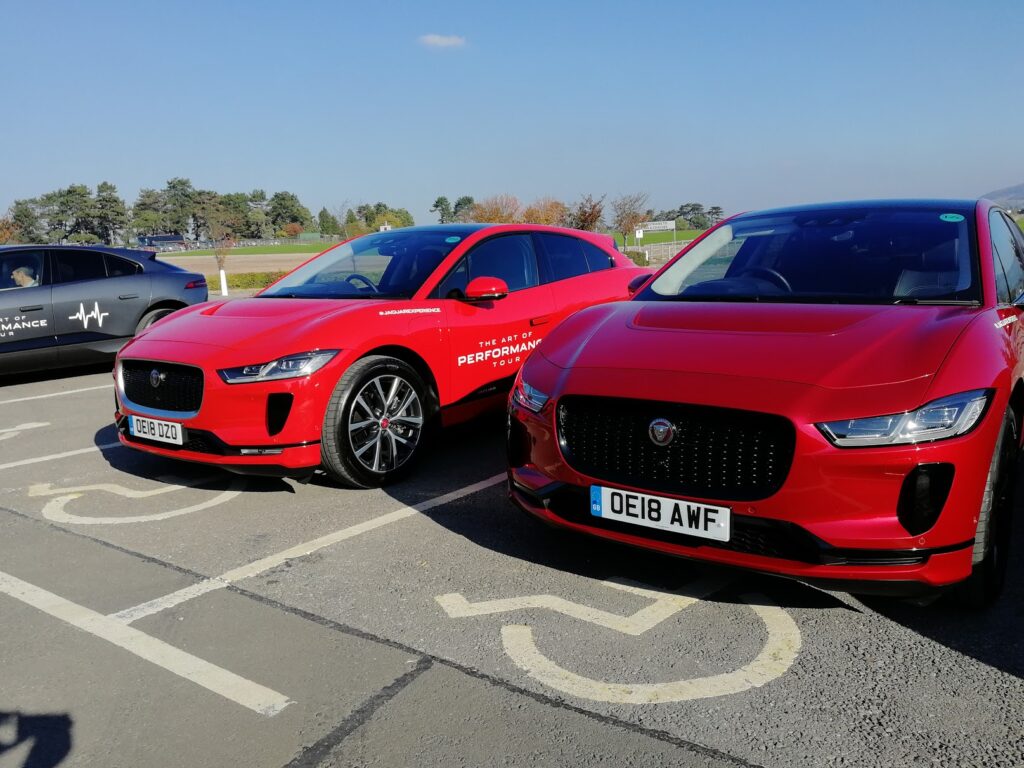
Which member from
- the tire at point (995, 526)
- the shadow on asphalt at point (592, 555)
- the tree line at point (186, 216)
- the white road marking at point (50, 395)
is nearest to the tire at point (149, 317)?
→ the white road marking at point (50, 395)

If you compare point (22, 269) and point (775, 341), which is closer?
point (775, 341)

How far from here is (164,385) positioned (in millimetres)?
4703

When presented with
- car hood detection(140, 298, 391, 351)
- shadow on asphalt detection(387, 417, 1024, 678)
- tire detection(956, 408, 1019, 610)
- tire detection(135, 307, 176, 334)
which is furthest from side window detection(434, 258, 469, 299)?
tire detection(135, 307, 176, 334)

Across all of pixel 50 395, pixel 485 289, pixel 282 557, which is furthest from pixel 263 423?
pixel 50 395

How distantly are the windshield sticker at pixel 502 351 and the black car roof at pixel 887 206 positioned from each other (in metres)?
1.75

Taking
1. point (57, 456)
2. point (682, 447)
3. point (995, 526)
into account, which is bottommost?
point (57, 456)

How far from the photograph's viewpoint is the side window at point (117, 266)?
9.37 m

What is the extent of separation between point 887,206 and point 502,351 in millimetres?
2505

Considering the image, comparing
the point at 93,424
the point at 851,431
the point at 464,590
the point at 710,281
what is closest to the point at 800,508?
the point at 851,431

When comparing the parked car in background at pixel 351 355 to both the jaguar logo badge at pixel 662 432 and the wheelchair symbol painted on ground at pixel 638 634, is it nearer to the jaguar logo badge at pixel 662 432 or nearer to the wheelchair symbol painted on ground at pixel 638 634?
the wheelchair symbol painted on ground at pixel 638 634

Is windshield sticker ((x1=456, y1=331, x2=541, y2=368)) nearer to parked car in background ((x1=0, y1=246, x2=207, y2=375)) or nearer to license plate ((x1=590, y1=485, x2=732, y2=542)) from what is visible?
license plate ((x1=590, y1=485, x2=732, y2=542))

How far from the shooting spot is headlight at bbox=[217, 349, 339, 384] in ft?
14.4

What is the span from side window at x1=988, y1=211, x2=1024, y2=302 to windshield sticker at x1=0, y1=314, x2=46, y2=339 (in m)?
8.72

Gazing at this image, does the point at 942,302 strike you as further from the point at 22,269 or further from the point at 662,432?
the point at 22,269
